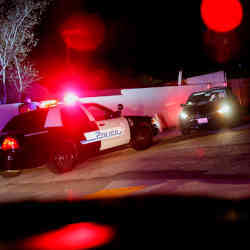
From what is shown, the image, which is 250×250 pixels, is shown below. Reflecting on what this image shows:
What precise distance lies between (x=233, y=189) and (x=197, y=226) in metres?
1.65

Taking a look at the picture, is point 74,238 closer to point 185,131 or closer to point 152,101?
point 185,131

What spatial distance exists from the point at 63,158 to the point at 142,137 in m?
2.89

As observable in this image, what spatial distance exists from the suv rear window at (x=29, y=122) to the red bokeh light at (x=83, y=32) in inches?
868

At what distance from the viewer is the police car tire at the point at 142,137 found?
1111cm

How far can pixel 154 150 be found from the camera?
1103cm

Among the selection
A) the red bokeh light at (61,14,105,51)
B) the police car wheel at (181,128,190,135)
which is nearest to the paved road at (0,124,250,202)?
the police car wheel at (181,128,190,135)

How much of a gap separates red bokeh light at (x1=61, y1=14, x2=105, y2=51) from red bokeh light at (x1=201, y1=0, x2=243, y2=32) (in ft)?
31.4

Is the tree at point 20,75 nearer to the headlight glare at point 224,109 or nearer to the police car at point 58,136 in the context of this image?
the headlight glare at point 224,109

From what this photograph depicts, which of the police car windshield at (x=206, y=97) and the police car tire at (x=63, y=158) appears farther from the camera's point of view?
the police car windshield at (x=206, y=97)

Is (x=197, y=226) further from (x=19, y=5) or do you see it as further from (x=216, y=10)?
(x=216, y=10)

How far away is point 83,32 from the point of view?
117ft

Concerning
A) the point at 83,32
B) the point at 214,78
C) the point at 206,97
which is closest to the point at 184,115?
the point at 206,97

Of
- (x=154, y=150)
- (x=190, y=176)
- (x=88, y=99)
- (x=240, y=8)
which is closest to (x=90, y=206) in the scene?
(x=190, y=176)

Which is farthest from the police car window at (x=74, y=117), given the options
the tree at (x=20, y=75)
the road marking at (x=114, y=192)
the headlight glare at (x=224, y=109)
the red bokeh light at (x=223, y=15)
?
the red bokeh light at (x=223, y=15)
